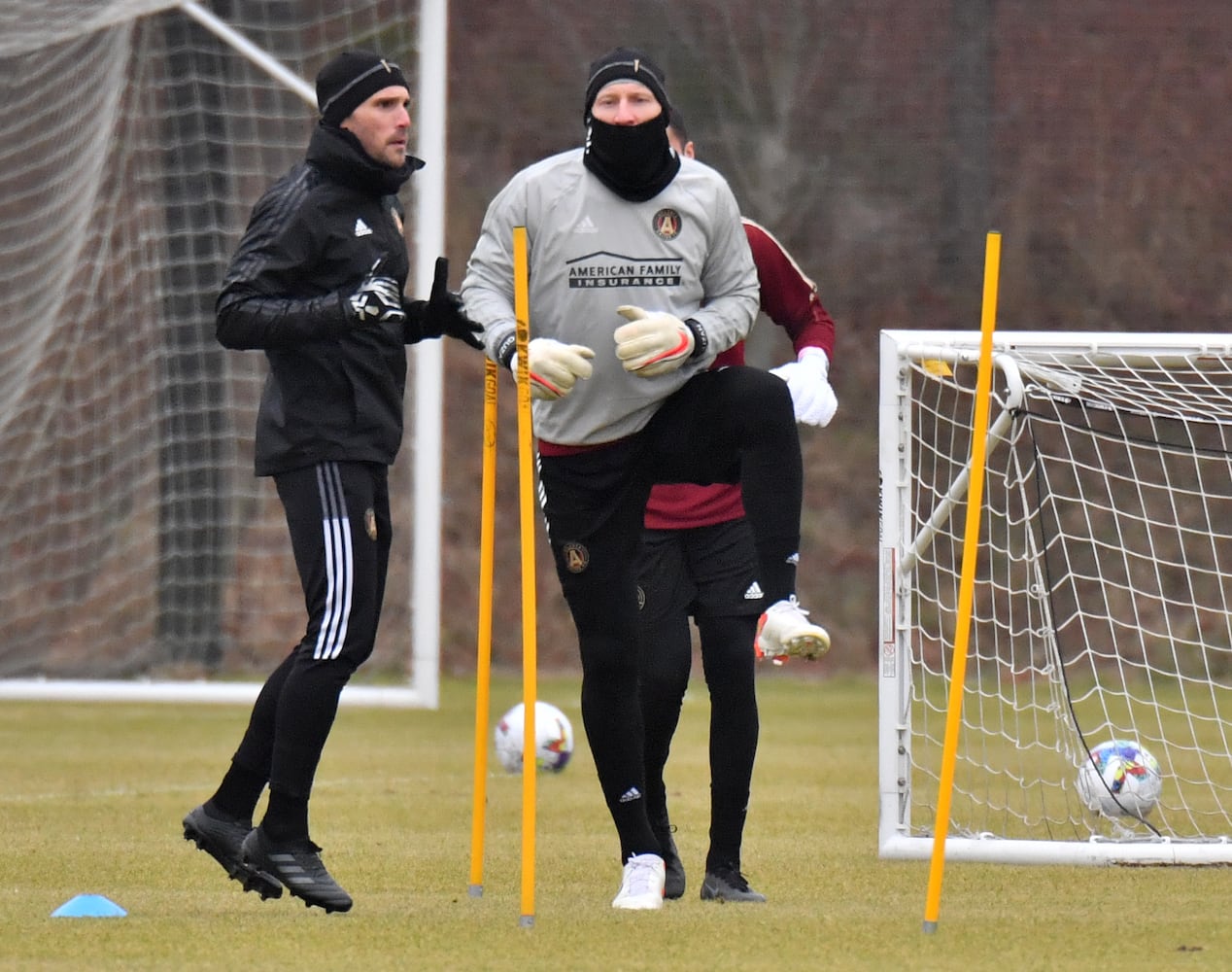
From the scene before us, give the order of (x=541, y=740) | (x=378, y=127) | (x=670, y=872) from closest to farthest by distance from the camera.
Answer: (x=378, y=127) < (x=670, y=872) < (x=541, y=740)

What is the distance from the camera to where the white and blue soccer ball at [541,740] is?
741 centimetres

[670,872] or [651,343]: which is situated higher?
[651,343]

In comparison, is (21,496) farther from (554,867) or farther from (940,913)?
(940,913)

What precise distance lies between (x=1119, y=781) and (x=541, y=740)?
93.2 inches

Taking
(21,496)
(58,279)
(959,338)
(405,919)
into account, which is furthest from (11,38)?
(405,919)

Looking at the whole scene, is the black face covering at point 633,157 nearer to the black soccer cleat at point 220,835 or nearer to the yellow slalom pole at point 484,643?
the yellow slalom pole at point 484,643

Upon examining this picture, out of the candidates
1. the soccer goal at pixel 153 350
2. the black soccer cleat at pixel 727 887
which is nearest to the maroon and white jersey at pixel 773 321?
the black soccer cleat at pixel 727 887

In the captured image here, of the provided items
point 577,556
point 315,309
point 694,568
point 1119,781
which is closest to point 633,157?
point 315,309

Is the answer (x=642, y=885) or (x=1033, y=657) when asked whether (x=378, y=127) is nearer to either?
(x=642, y=885)

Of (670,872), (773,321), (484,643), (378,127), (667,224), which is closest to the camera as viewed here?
(667,224)

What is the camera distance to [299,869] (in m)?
4.30

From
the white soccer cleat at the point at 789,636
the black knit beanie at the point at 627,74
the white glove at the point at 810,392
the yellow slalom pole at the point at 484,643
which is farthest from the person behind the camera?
the white glove at the point at 810,392

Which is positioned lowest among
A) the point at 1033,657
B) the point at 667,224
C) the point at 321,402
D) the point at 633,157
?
the point at 1033,657

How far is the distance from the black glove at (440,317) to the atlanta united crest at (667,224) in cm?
50
